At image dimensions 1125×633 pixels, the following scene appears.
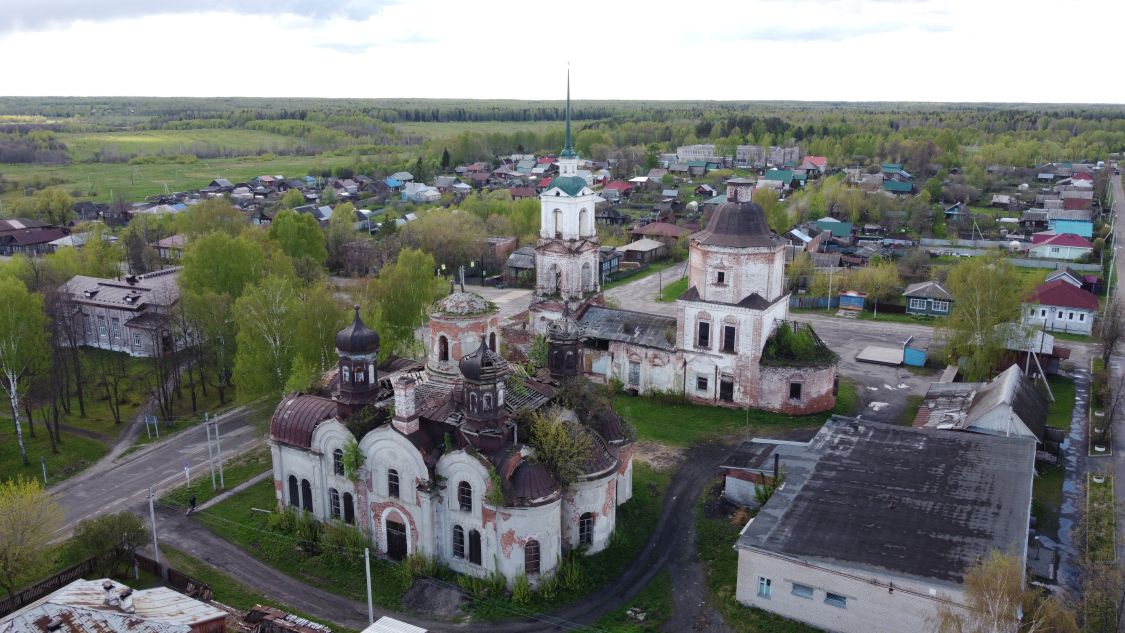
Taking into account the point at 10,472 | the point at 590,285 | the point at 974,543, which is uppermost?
the point at 590,285

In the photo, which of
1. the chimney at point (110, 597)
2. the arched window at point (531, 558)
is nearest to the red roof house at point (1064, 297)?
the arched window at point (531, 558)

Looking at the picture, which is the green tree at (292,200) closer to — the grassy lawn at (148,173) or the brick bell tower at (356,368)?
the grassy lawn at (148,173)

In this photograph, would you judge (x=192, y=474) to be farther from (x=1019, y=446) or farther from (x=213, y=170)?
(x=213, y=170)

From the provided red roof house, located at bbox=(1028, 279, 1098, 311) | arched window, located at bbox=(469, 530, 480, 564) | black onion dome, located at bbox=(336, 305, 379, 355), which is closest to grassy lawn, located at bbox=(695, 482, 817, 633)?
arched window, located at bbox=(469, 530, 480, 564)

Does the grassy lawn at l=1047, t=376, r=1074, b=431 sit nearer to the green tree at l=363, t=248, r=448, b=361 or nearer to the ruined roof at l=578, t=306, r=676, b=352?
the ruined roof at l=578, t=306, r=676, b=352

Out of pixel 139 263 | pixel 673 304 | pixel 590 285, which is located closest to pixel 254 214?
pixel 139 263

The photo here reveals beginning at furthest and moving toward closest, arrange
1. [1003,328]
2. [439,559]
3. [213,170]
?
[213,170]
[1003,328]
[439,559]

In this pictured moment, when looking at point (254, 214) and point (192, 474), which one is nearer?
point (192, 474)
